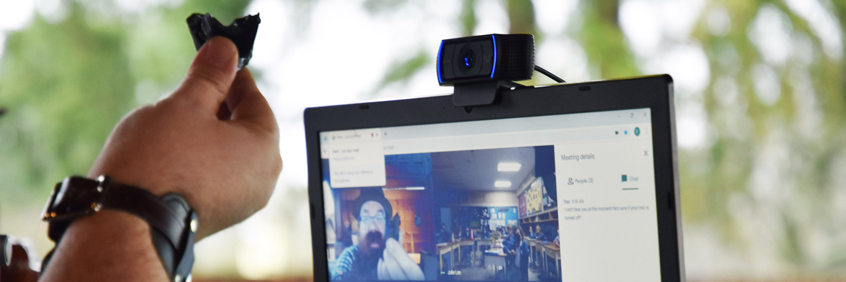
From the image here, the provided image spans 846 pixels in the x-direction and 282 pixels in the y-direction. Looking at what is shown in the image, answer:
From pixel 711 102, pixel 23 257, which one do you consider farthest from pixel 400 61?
pixel 23 257

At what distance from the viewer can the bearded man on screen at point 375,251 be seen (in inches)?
24.2

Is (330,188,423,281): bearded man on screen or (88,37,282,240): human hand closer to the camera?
(88,37,282,240): human hand

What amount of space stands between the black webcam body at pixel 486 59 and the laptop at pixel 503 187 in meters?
0.02

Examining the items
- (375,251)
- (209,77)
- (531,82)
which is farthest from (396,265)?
(531,82)

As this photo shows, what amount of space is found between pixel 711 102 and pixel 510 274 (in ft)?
3.97

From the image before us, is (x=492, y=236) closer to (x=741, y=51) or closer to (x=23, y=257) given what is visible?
(x=23, y=257)

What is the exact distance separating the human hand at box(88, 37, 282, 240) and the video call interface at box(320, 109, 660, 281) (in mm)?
99

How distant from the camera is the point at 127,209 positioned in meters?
0.47

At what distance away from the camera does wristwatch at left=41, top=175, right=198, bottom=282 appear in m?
0.46

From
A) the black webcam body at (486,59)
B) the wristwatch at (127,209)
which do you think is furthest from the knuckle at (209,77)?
the black webcam body at (486,59)

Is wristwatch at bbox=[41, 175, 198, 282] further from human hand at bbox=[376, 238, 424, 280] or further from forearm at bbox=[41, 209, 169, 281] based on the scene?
human hand at bbox=[376, 238, 424, 280]

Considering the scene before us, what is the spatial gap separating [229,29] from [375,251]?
10.4 inches

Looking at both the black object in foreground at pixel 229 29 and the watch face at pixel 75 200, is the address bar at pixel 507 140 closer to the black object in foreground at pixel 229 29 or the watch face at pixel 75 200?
the black object in foreground at pixel 229 29

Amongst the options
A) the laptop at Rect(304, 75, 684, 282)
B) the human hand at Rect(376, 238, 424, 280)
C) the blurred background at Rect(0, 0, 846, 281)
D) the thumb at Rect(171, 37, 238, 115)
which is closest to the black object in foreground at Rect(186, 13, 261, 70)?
the thumb at Rect(171, 37, 238, 115)
